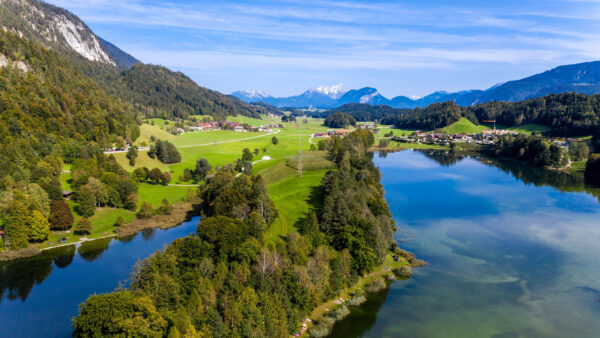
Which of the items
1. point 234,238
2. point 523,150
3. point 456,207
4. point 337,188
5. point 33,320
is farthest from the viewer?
point 523,150

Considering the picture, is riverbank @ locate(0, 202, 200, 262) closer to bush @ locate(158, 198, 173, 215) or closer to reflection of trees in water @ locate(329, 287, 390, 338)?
bush @ locate(158, 198, 173, 215)

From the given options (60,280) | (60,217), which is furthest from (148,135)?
(60,280)

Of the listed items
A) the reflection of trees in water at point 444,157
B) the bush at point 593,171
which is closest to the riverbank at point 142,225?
the reflection of trees in water at point 444,157

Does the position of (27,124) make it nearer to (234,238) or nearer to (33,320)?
(33,320)

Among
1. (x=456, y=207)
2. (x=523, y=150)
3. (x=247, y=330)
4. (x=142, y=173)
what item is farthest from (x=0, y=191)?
(x=523, y=150)

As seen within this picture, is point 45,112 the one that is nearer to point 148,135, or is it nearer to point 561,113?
point 148,135

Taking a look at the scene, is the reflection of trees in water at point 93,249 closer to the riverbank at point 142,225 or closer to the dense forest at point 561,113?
the riverbank at point 142,225
